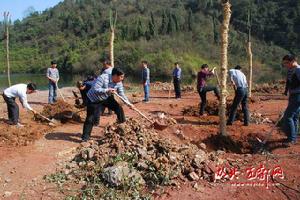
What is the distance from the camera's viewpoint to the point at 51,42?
308 feet

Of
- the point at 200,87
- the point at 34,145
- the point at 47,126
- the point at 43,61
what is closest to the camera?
the point at 34,145

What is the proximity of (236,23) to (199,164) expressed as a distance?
202 ft

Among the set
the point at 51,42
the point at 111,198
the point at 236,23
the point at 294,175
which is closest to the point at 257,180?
the point at 294,175

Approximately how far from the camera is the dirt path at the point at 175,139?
Result: 19.0 feet

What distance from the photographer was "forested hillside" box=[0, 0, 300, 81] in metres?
58.2

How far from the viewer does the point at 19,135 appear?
8539 millimetres

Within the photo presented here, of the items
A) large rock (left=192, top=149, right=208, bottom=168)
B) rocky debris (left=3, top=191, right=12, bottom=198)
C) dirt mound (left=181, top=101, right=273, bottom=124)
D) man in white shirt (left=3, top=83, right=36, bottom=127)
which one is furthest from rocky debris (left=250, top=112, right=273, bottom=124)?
rocky debris (left=3, top=191, right=12, bottom=198)

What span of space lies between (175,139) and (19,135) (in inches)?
124

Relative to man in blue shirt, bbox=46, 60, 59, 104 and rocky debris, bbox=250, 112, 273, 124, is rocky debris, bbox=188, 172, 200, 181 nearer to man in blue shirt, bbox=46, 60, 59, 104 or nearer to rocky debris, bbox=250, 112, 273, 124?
rocky debris, bbox=250, 112, 273, 124

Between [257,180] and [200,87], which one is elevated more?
[200,87]

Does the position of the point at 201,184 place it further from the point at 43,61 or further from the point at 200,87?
the point at 43,61

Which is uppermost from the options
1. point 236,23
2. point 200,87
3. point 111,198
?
point 236,23

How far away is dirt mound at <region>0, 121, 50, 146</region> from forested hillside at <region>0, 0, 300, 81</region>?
110ft

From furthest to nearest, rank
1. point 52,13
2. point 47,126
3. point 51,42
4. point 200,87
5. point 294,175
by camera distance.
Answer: point 52,13 < point 51,42 < point 200,87 < point 47,126 < point 294,175
